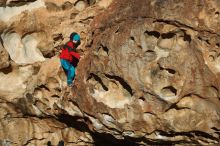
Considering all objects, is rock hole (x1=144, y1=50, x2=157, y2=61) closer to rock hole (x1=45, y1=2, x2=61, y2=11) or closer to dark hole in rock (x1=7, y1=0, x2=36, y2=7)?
rock hole (x1=45, y1=2, x2=61, y2=11)

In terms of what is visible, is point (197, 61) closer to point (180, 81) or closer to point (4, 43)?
point (180, 81)

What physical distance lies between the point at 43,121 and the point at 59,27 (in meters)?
2.68

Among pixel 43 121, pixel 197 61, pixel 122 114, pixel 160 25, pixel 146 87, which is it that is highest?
pixel 160 25

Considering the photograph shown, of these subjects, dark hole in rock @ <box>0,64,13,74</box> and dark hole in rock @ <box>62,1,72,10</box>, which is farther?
dark hole in rock @ <box>0,64,13,74</box>

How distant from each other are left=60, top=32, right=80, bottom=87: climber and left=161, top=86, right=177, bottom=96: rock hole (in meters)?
2.34

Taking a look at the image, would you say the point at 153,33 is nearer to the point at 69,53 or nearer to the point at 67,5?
the point at 69,53

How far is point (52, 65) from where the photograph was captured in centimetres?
1141

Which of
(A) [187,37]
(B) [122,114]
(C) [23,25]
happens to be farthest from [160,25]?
(C) [23,25]

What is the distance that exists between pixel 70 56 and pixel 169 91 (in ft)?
8.43

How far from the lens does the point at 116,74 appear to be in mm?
9953

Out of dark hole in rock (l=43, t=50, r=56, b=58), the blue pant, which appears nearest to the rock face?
dark hole in rock (l=43, t=50, r=56, b=58)

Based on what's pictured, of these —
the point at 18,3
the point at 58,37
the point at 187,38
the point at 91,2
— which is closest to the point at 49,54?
the point at 58,37

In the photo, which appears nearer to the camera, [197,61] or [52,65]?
[197,61]

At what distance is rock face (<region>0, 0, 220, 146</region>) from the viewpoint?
30.7 feet
